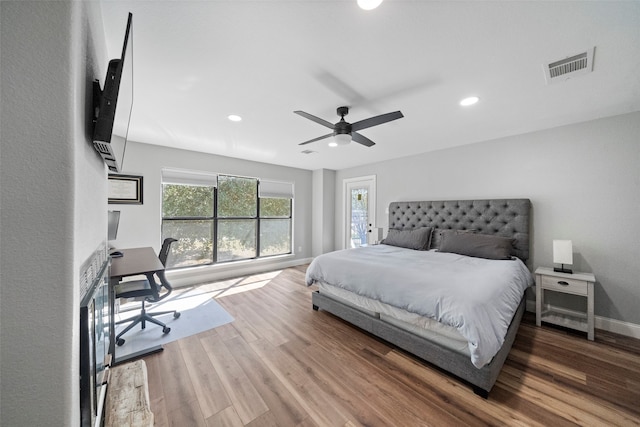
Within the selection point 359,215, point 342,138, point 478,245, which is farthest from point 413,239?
point 342,138

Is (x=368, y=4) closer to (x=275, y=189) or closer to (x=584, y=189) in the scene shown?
(x=584, y=189)

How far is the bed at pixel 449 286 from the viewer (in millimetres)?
1671

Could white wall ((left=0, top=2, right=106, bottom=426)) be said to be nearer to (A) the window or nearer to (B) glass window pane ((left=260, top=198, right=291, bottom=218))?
(A) the window

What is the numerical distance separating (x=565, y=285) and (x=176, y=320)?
14.8 ft

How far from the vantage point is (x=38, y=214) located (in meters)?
0.65

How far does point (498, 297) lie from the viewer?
6.01 ft

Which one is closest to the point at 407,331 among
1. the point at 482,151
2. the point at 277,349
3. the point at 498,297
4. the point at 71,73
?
the point at 498,297

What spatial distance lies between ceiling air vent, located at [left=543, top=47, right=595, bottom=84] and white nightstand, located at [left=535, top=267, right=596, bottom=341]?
202 centimetres

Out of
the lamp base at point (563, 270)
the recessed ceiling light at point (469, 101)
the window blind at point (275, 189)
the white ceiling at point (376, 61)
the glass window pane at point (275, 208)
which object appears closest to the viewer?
the white ceiling at point (376, 61)

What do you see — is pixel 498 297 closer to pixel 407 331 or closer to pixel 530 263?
pixel 407 331

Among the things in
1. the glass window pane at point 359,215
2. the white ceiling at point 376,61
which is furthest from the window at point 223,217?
the glass window pane at point 359,215

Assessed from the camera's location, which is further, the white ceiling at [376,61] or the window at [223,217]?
the window at [223,217]

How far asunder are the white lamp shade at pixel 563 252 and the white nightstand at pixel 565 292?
0.15 meters

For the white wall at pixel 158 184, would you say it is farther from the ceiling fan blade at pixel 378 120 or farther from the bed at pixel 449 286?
the ceiling fan blade at pixel 378 120
